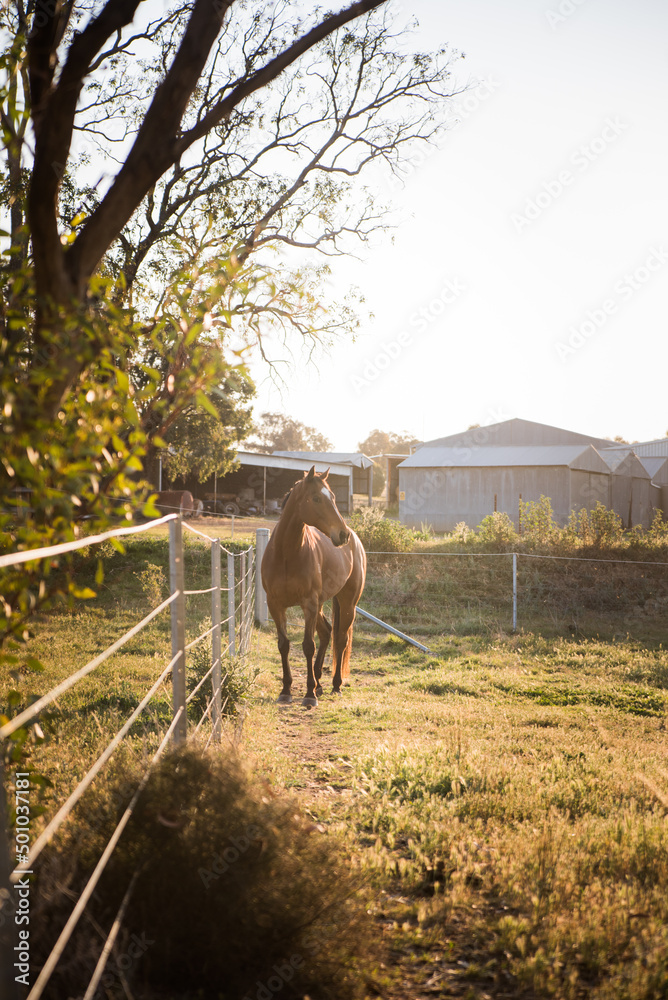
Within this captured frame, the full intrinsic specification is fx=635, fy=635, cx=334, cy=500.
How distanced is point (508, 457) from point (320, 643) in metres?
19.8

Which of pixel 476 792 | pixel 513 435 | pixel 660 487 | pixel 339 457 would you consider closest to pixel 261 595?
pixel 476 792

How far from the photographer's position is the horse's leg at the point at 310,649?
6.06 meters

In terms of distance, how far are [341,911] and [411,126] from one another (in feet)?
43.6

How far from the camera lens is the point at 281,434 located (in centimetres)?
7325

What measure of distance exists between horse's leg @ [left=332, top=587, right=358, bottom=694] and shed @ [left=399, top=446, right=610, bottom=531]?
17695 millimetres

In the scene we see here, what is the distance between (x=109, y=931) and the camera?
5.37 ft

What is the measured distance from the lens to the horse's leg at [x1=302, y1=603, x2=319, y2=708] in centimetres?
606

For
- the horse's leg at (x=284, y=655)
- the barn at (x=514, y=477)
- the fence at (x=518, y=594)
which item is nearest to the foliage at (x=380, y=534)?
the fence at (x=518, y=594)

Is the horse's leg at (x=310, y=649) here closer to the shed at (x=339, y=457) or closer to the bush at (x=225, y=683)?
the bush at (x=225, y=683)

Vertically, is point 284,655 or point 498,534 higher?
point 498,534

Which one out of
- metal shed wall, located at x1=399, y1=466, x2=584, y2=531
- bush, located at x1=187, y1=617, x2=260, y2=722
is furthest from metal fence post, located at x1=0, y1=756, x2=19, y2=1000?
metal shed wall, located at x1=399, y1=466, x2=584, y2=531

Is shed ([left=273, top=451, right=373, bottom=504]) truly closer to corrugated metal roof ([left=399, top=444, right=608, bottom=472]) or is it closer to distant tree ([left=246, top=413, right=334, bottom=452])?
corrugated metal roof ([left=399, top=444, right=608, bottom=472])

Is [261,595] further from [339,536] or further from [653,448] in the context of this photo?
[653,448]

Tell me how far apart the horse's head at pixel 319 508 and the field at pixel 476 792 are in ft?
5.37
